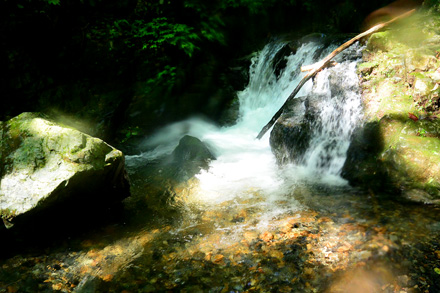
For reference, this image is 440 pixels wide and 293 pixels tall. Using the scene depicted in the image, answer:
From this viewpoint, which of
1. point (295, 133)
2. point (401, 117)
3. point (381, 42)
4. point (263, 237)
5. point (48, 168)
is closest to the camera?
point (263, 237)

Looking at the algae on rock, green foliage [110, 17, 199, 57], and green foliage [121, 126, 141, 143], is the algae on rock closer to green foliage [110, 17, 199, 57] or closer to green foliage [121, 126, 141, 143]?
green foliage [110, 17, 199, 57]

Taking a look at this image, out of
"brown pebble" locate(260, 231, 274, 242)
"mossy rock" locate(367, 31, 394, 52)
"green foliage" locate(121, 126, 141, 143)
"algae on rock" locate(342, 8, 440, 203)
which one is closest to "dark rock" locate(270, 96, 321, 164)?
"algae on rock" locate(342, 8, 440, 203)

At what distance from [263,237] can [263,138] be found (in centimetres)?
422

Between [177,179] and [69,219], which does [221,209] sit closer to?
[177,179]

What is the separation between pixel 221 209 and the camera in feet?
13.4

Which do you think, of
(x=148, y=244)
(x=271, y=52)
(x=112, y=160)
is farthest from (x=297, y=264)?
(x=271, y=52)

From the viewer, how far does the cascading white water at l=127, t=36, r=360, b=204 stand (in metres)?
4.95

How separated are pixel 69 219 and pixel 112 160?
1025 mm

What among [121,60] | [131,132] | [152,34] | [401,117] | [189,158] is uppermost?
[152,34]

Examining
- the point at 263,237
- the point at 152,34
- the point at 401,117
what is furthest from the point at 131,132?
the point at 401,117

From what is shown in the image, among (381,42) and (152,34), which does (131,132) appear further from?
(381,42)

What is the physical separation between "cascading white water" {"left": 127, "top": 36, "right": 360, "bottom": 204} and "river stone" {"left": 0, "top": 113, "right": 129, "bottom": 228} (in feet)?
5.38

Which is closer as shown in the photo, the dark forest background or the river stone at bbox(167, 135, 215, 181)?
the river stone at bbox(167, 135, 215, 181)

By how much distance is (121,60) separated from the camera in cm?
748
